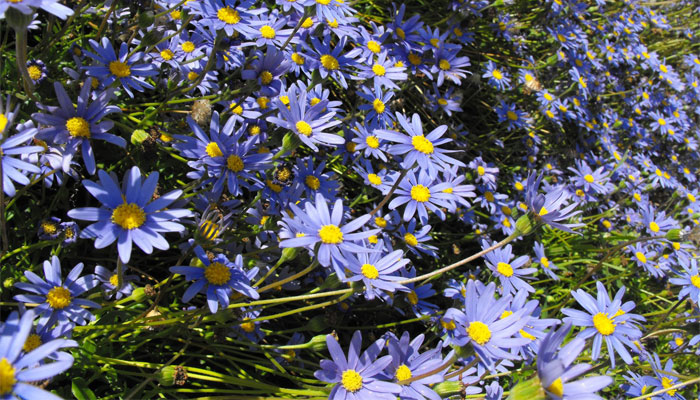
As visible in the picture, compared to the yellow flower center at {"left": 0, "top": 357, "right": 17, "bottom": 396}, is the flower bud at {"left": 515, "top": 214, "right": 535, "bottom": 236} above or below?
above

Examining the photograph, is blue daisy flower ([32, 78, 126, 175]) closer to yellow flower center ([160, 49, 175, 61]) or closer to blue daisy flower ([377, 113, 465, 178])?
yellow flower center ([160, 49, 175, 61])

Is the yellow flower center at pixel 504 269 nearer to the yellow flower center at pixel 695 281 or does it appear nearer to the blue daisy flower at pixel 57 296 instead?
the yellow flower center at pixel 695 281

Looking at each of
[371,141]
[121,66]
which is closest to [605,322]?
[371,141]

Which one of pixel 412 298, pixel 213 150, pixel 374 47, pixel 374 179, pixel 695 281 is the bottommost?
pixel 412 298

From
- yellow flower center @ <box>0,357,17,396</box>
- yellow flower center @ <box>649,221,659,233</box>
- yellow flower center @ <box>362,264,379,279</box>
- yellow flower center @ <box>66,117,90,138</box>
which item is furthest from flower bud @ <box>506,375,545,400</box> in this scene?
yellow flower center @ <box>649,221,659,233</box>

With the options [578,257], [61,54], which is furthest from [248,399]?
[578,257]

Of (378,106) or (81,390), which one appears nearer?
(81,390)

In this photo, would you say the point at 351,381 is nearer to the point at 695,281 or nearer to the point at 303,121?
the point at 303,121

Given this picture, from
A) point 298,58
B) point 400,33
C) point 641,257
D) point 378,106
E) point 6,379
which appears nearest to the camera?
point 6,379
